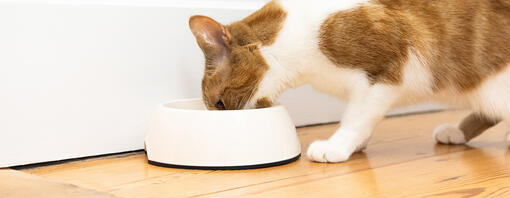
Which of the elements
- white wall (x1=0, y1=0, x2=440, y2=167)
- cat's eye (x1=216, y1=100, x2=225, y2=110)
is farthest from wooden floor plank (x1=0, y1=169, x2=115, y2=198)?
cat's eye (x1=216, y1=100, x2=225, y2=110)

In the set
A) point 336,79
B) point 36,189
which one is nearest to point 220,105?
point 336,79

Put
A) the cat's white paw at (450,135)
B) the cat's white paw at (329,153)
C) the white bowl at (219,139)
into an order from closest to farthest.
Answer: the white bowl at (219,139) < the cat's white paw at (329,153) < the cat's white paw at (450,135)

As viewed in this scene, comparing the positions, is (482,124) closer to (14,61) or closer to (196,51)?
(196,51)

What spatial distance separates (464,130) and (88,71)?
1153 mm

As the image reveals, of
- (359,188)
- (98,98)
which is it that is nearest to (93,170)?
(98,98)

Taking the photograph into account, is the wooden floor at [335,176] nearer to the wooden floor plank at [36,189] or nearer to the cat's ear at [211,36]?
the wooden floor plank at [36,189]

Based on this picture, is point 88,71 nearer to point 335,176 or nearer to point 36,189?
point 36,189

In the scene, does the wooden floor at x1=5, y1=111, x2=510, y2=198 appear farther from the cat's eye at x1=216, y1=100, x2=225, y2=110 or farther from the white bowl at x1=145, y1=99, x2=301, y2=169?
the cat's eye at x1=216, y1=100, x2=225, y2=110

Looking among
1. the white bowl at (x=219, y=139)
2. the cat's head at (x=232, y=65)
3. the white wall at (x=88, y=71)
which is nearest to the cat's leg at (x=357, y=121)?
the white bowl at (x=219, y=139)

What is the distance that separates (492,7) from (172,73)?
91 cm

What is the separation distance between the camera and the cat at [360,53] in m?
1.42

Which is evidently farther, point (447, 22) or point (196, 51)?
point (196, 51)

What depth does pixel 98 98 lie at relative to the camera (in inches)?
60.1

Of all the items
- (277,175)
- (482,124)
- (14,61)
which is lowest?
(482,124)
